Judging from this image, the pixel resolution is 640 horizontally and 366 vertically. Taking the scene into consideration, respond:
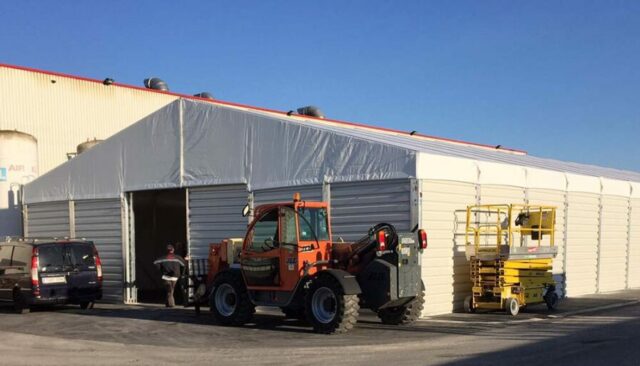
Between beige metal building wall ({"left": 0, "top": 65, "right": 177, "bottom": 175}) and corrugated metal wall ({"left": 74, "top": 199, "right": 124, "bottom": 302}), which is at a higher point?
beige metal building wall ({"left": 0, "top": 65, "right": 177, "bottom": 175})

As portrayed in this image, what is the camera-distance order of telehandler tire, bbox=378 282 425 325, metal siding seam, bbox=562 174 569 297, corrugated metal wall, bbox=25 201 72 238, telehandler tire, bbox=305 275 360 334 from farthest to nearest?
corrugated metal wall, bbox=25 201 72 238, metal siding seam, bbox=562 174 569 297, telehandler tire, bbox=378 282 425 325, telehandler tire, bbox=305 275 360 334

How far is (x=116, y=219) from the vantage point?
63.0 ft

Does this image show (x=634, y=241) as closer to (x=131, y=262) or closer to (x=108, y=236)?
(x=131, y=262)

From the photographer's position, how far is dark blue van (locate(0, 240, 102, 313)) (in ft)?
51.7

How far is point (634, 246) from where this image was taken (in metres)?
21.2

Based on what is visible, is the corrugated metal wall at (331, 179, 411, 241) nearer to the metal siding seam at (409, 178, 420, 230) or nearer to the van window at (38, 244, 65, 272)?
the metal siding seam at (409, 178, 420, 230)

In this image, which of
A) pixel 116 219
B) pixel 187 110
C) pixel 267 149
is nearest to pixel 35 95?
pixel 116 219

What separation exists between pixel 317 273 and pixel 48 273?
746 centimetres

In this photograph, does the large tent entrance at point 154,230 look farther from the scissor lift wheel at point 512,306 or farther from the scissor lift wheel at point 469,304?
the scissor lift wheel at point 512,306

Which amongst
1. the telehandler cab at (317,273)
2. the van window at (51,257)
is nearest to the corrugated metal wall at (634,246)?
the telehandler cab at (317,273)

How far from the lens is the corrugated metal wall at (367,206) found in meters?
13.6

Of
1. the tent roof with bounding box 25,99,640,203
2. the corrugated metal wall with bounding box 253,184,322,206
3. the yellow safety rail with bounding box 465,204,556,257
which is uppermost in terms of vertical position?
the tent roof with bounding box 25,99,640,203

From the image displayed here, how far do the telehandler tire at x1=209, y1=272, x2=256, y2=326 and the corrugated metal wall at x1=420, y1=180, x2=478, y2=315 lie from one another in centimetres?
354

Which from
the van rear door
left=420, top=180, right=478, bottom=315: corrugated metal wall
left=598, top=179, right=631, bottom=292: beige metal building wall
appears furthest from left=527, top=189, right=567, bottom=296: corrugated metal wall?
the van rear door
